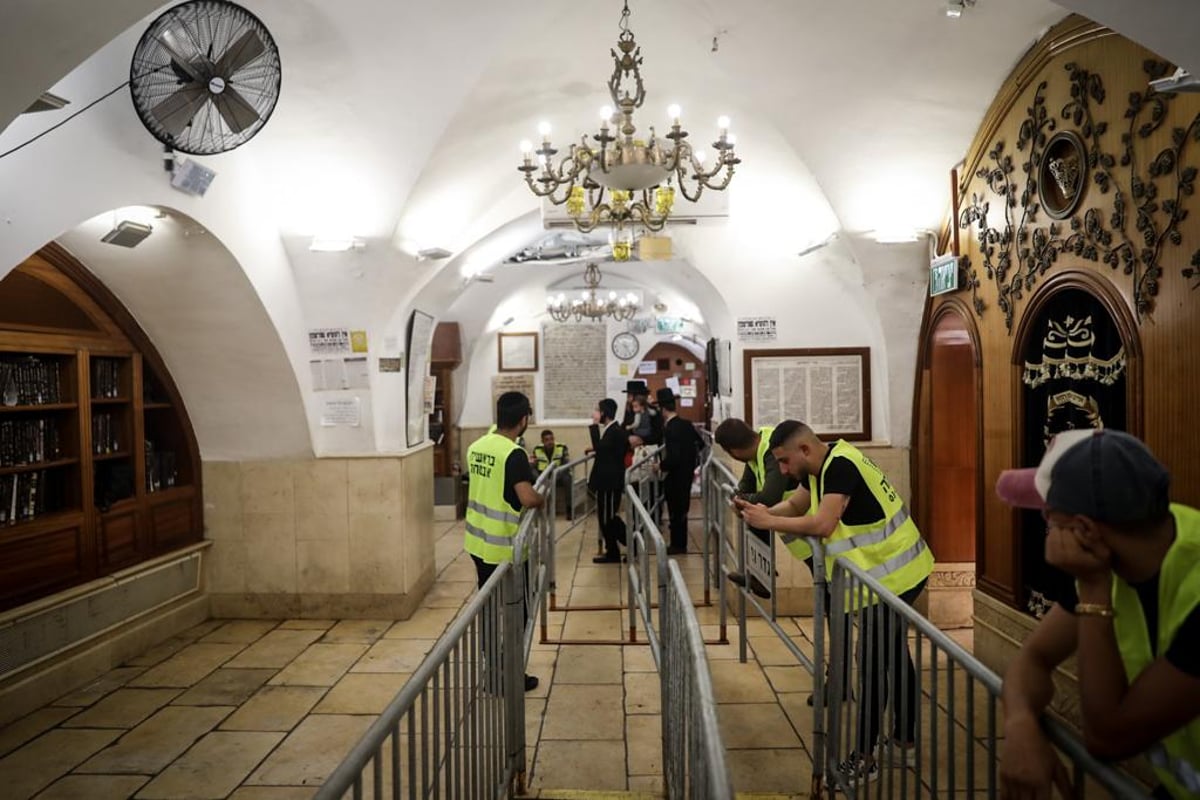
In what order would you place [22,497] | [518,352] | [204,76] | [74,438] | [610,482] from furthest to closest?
[518,352], [610,482], [74,438], [22,497], [204,76]

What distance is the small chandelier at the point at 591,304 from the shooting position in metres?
11.4

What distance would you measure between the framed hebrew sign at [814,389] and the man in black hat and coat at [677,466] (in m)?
1.25

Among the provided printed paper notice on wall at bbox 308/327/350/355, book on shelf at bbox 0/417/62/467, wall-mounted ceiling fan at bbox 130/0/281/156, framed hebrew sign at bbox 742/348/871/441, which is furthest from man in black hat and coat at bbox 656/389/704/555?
book on shelf at bbox 0/417/62/467

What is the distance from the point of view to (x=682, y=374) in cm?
1480

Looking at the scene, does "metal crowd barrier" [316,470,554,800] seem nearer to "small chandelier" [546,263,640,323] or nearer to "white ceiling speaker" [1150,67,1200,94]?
"white ceiling speaker" [1150,67,1200,94]

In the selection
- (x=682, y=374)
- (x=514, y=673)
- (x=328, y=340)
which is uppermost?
(x=328, y=340)

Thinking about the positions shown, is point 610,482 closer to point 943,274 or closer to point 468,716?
point 943,274

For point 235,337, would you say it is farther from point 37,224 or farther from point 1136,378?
point 1136,378

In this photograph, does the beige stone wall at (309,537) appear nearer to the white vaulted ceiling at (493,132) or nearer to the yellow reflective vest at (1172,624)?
the white vaulted ceiling at (493,132)

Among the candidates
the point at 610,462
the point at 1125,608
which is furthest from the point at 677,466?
the point at 1125,608

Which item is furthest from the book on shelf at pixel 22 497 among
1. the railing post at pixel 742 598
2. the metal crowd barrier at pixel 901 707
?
the metal crowd barrier at pixel 901 707

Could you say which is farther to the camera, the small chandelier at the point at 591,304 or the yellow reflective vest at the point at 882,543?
the small chandelier at the point at 591,304

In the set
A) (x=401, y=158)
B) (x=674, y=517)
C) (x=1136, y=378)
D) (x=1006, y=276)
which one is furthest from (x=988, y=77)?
(x=674, y=517)

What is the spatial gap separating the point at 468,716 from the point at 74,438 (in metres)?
4.02
